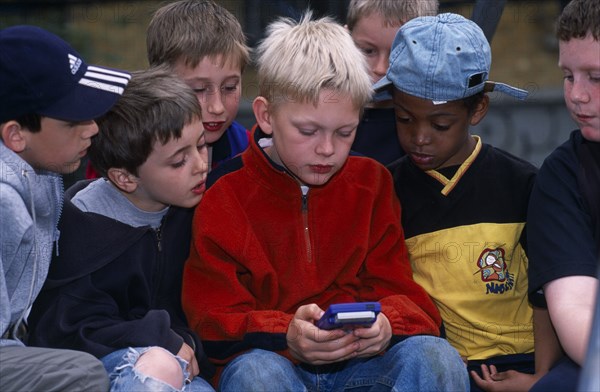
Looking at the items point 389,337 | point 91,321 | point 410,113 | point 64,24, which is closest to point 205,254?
point 91,321

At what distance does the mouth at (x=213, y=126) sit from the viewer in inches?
136

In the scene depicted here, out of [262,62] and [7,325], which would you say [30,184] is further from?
[262,62]

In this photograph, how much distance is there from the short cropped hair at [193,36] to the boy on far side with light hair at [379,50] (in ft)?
1.64

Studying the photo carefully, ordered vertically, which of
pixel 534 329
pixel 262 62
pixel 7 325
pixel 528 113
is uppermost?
pixel 262 62

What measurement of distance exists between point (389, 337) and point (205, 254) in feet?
1.97

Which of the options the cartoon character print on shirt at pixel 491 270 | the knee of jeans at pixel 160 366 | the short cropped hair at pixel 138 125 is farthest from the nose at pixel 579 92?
the knee of jeans at pixel 160 366

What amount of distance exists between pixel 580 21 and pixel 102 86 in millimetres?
1413

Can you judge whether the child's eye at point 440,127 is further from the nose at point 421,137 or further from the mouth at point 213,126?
the mouth at point 213,126

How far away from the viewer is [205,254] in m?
2.97

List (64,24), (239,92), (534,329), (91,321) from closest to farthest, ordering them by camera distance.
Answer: (91,321), (534,329), (239,92), (64,24)

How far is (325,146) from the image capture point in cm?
297

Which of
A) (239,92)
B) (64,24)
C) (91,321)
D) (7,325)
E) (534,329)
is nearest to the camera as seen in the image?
(7,325)

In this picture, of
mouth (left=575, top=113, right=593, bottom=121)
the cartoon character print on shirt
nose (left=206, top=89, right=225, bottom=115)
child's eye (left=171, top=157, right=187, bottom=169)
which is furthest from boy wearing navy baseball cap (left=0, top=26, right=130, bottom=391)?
mouth (left=575, top=113, right=593, bottom=121)

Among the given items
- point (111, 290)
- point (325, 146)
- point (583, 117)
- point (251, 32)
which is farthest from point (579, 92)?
point (251, 32)
